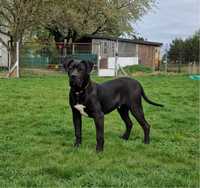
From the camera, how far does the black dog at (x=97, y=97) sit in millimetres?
5301

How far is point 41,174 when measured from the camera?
14.4 ft

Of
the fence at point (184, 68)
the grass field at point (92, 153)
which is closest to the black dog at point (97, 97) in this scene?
the grass field at point (92, 153)

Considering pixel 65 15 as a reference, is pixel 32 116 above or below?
below

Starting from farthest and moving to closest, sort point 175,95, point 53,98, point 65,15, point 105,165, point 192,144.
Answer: point 65,15
point 175,95
point 53,98
point 192,144
point 105,165

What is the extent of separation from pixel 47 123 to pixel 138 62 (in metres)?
29.1

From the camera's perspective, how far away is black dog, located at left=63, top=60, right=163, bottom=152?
530 cm

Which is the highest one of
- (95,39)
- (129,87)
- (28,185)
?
(95,39)

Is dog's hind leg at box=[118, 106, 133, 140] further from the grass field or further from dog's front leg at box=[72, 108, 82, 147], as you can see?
dog's front leg at box=[72, 108, 82, 147]

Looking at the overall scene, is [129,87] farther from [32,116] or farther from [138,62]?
[138,62]

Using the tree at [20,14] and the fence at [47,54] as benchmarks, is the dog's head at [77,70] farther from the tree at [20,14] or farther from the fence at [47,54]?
the tree at [20,14]

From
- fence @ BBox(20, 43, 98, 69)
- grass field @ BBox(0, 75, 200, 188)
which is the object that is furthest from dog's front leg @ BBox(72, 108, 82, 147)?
fence @ BBox(20, 43, 98, 69)

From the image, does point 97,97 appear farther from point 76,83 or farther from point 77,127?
point 77,127

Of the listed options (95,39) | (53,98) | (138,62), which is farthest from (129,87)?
(138,62)

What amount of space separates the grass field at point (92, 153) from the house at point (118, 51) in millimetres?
15008
